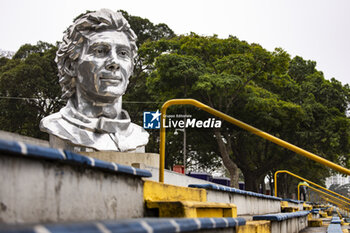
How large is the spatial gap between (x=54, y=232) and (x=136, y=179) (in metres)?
1.77

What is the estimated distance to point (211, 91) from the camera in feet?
76.5

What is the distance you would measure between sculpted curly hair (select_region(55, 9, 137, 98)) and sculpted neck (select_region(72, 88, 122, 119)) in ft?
1.11

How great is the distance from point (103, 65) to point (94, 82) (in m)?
0.44

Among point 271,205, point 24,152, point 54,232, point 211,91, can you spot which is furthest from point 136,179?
point 211,91

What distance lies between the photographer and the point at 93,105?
1030 centimetres

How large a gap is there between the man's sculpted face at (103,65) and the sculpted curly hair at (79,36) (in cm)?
15

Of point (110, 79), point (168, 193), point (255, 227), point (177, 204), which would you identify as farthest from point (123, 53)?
point (177, 204)

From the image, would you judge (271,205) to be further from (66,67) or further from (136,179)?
(136,179)

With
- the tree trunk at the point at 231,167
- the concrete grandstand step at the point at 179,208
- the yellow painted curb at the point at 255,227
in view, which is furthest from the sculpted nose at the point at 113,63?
the tree trunk at the point at 231,167

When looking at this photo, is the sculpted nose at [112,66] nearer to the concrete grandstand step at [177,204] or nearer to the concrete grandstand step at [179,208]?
the concrete grandstand step at [177,204]

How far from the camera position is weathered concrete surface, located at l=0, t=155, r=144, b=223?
2.22 metres

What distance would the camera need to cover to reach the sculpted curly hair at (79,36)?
10.0 metres

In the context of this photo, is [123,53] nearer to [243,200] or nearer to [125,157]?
[125,157]

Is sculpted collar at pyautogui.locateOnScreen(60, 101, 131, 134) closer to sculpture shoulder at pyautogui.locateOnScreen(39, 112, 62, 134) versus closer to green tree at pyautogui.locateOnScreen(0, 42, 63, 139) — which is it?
sculpture shoulder at pyautogui.locateOnScreen(39, 112, 62, 134)
